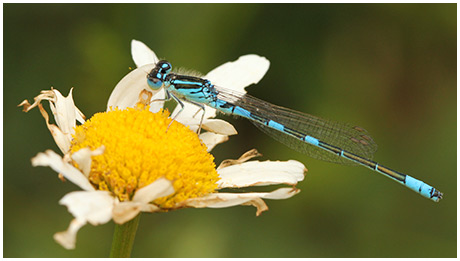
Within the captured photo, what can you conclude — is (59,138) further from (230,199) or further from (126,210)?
(230,199)

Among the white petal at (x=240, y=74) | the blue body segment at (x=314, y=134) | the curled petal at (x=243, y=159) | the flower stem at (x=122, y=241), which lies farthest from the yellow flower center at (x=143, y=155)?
the blue body segment at (x=314, y=134)

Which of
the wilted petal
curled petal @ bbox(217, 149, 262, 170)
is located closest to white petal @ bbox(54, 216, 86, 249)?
the wilted petal

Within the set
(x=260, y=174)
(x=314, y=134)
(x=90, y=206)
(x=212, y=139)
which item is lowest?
(x=90, y=206)

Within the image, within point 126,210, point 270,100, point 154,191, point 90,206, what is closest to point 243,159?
point 154,191

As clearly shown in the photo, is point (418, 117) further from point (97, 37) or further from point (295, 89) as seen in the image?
point (97, 37)

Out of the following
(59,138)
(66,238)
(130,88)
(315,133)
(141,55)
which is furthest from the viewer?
(315,133)

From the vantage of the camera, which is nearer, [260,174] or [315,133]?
[260,174]

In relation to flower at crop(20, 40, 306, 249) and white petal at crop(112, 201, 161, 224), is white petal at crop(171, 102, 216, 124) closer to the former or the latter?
flower at crop(20, 40, 306, 249)

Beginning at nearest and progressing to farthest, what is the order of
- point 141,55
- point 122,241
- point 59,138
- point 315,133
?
point 122,241, point 59,138, point 141,55, point 315,133
